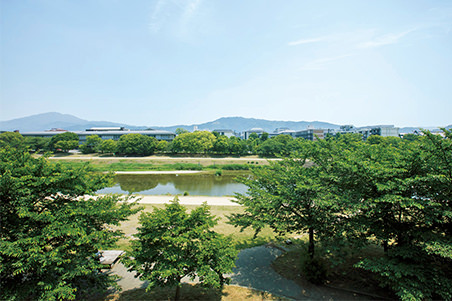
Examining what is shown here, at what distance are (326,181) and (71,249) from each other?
8.37 metres

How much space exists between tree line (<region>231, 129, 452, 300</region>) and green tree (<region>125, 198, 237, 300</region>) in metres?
2.00

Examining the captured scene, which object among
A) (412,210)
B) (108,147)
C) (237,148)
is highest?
(412,210)

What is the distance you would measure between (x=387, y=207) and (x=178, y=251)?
6.35 m

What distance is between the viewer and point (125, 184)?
98.9 feet

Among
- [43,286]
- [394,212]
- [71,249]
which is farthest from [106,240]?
[394,212]

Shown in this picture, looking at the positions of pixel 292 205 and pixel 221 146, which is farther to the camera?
pixel 221 146

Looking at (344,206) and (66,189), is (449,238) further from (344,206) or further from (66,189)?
(66,189)

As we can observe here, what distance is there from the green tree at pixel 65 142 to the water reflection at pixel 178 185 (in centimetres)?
3769

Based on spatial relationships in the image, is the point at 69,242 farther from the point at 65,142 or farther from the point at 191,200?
the point at 65,142

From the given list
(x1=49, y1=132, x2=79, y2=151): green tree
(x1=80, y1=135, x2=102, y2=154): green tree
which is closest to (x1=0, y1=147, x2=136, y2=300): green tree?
(x1=80, y1=135, x2=102, y2=154): green tree

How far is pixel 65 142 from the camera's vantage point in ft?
201

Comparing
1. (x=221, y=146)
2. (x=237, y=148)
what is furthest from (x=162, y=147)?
(x=237, y=148)

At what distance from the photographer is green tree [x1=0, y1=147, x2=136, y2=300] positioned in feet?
18.8

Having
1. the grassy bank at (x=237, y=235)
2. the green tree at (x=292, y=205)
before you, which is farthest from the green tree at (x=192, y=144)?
the green tree at (x=292, y=205)
